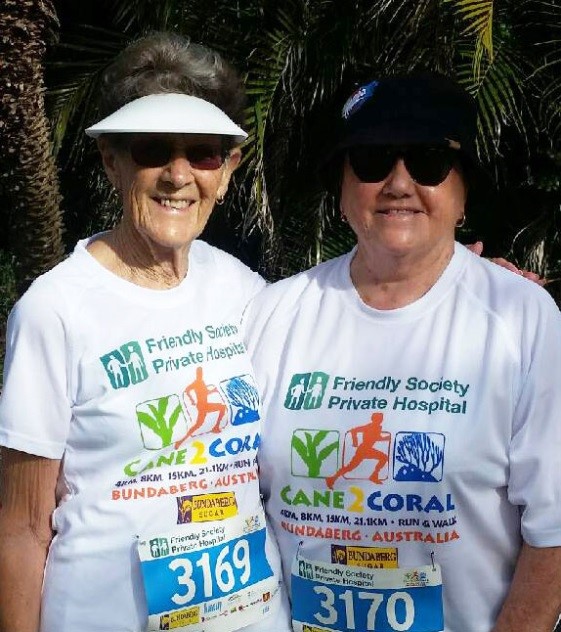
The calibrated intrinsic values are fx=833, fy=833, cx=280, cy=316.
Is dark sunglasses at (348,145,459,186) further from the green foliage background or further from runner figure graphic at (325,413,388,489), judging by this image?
the green foliage background

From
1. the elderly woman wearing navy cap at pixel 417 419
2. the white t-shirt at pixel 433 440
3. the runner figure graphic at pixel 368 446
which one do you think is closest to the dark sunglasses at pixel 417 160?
the elderly woman wearing navy cap at pixel 417 419

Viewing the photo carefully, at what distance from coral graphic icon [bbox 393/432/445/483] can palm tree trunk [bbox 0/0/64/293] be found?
4395mm

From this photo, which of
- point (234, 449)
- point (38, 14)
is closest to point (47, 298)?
point (234, 449)

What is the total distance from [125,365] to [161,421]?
17 centimetres

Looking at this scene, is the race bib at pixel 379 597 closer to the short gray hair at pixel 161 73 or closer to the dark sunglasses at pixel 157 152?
the dark sunglasses at pixel 157 152

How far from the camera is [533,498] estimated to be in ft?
6.68

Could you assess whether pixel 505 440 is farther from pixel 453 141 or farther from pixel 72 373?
pixel 72 373

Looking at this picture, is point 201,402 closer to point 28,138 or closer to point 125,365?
point 125,365

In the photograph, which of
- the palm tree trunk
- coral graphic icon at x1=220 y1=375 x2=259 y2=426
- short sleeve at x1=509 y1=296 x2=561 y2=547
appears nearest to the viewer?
short sleeve at x1=509 y1=296 x2=561 y2=547

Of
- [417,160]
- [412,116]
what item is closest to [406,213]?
[417,160]

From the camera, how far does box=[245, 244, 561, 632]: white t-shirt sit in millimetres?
2051

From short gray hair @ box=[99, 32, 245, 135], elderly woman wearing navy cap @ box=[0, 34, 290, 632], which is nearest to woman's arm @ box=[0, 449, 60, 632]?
elderly woman wearing navy cap @ box=[0, 34, 290, 632]

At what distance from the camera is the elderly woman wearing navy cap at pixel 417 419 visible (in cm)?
206

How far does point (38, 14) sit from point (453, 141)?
429 cm
